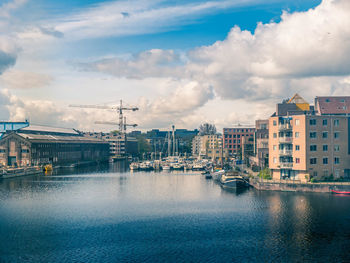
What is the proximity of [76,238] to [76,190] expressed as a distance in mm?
44883

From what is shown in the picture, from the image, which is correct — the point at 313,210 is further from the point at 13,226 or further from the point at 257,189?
the point at 13,226

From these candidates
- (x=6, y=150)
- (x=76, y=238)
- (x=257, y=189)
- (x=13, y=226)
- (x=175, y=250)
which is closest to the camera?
(x=175, y=250)

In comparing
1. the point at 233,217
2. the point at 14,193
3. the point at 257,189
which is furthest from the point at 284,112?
the point at 14,193

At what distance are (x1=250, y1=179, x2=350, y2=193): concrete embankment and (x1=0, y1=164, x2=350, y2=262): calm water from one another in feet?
9.40

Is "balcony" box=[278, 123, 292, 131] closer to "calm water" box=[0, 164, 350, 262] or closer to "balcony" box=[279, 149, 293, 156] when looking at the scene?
"balcony" box=[279, 149, 293, 156]

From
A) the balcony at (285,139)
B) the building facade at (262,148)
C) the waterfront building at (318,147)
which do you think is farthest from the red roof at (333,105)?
the building facade at (262,148)

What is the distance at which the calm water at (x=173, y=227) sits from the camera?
1706 inches

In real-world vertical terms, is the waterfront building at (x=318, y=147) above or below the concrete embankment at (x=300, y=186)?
above

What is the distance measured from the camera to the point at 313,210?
6388 cm

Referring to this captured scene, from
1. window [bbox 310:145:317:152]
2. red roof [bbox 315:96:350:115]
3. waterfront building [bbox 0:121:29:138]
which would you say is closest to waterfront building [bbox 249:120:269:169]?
red roof [bbox 315:96:350:115]

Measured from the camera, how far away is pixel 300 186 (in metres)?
82.1

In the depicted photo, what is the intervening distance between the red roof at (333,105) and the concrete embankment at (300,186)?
81.8 ft

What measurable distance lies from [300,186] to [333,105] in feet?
98.3

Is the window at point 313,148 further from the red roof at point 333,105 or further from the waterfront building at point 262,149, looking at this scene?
the waterfront building at point 262,149
